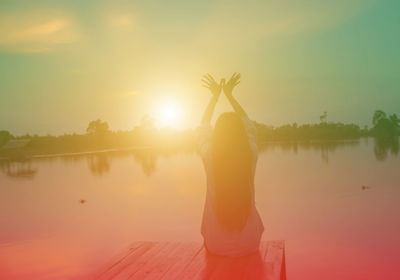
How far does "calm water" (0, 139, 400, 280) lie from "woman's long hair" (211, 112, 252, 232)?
3.63 metres

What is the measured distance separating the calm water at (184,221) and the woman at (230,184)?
122 inches

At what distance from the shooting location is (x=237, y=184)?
342 centimetres

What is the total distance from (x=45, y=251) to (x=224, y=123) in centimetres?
675

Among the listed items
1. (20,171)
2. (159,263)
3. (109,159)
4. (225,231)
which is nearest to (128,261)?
(159,263)

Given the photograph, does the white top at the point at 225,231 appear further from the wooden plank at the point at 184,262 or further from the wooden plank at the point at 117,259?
the wooden plank at the point at 117,259

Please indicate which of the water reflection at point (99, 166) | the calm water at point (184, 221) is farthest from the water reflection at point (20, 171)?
the calm water at point (184, 221)

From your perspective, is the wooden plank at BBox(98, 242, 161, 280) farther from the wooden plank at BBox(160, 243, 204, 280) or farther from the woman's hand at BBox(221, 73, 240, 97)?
the woman's hand at BBox(221, 73, 240, 97)

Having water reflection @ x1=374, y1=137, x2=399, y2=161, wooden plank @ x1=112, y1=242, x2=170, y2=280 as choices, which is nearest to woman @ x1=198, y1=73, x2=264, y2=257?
wooden plank @ x1=112, y1=242, x2=170, y2=280

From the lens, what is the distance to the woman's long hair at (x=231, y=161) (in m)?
3.39

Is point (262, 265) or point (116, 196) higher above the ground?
point (262, 265)

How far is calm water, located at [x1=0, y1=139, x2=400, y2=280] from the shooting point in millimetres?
7285

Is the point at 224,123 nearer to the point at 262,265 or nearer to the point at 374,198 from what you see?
the point at 262,265

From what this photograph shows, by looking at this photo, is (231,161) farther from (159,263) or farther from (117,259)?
(117,259)

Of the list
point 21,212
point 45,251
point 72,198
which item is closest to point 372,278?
point 45,251
